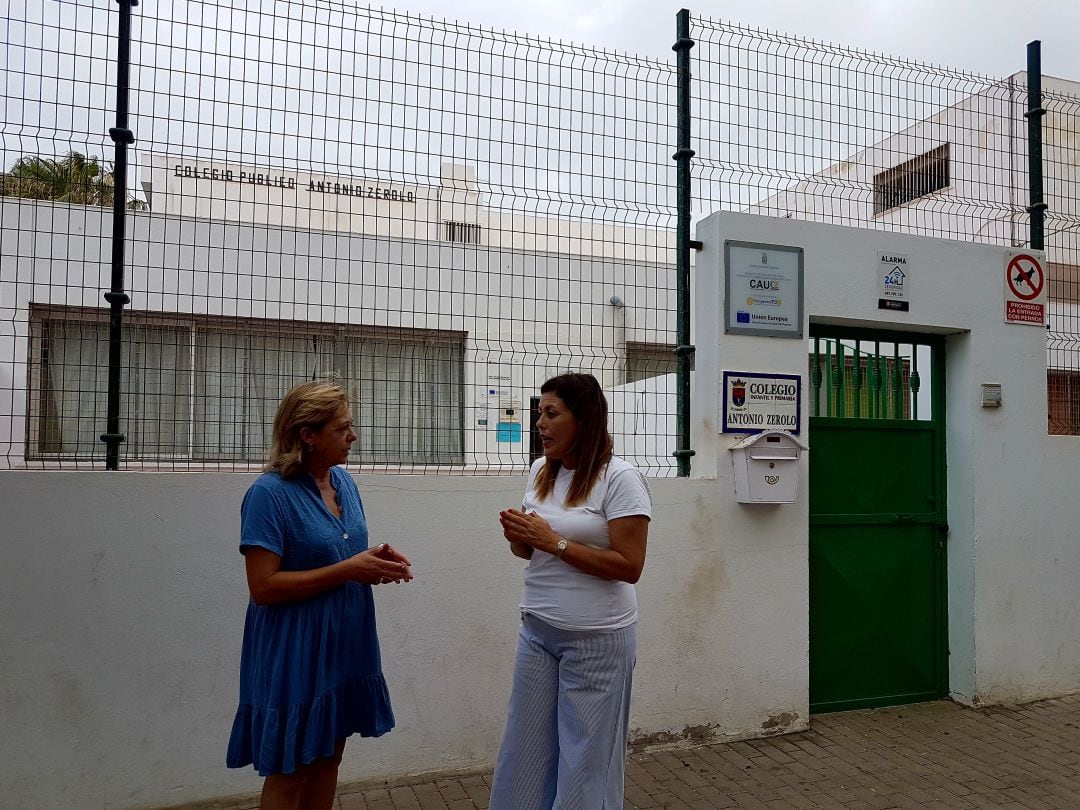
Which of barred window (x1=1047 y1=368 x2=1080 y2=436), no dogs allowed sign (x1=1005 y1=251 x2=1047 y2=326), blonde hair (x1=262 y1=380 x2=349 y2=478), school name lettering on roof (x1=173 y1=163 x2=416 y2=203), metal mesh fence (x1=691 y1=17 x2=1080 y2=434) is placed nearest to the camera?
blonde hair (x1=262 y1=380 x2=349 y2=478)

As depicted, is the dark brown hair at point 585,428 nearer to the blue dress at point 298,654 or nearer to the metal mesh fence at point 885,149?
the blue dress at point 298,654

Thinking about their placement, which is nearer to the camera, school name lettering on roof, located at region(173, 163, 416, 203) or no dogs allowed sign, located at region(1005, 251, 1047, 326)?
school name lettering on roof, located at region(173, 163, 416, 203)

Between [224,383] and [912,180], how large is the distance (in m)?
4.26

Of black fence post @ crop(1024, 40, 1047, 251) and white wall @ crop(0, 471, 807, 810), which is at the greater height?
black fence post @ crop(1024, 40, 1047, 251)

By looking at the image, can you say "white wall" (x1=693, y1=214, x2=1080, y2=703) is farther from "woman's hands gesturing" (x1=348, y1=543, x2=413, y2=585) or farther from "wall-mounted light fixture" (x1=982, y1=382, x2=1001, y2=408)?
"woman's hands gesturing" (x1=348, y1=543, x2=413, y2=585)

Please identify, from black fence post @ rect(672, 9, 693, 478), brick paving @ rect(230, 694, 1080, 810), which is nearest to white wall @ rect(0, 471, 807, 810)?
brick paving @ rect(230, 694, 1080, 810)

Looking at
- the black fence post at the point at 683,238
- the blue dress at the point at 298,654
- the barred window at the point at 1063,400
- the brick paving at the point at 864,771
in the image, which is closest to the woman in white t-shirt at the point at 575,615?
the blue dress at the point at 298,654

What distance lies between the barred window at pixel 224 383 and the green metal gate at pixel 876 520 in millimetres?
2275

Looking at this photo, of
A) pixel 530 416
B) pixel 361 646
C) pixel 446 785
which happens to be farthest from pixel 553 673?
pixel 530 416

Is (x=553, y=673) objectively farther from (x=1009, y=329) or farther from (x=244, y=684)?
(x=1009, y=329)

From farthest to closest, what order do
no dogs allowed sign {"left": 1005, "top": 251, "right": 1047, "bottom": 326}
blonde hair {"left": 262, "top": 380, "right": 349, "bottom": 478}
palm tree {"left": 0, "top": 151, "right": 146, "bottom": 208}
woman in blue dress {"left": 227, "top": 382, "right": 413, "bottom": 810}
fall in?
1. no dogs allowed sign {"left": 1005, "top": 251, "right": 1047, "bottom": 326}
2. palm tree {"left": 0, "top": 151, "right": 146, "bottom": 208}
3. blonde hair {"left": 262, "top": 380, "right": 349, "bottom": 478}
4. woman in blue dress {"left": 227, "top": 382, "right": 413, "bottom": 810}

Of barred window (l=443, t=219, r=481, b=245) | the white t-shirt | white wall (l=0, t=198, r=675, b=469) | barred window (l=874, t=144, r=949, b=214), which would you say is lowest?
the white t-shirt

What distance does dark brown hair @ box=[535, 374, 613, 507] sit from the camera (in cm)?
303

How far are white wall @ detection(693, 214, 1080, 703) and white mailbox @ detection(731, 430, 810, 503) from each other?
0.24m
